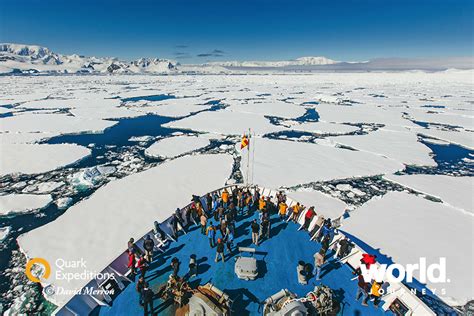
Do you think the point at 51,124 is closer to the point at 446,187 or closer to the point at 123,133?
the point at 123,133

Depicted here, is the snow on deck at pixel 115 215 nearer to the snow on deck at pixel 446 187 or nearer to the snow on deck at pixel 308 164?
the snow on deck at pixel 308 164

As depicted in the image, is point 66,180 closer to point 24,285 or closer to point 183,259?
point 24,285

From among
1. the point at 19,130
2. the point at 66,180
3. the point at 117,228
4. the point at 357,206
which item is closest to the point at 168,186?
the point at 117,228

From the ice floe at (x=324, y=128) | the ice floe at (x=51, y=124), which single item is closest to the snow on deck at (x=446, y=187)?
the ice floe at (x=324, y=128)

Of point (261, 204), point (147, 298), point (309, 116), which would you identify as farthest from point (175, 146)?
point (309, 116)

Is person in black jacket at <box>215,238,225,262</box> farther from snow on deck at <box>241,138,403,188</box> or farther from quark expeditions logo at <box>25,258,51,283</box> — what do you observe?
snow on deck at <box>241,138,403,188</box>

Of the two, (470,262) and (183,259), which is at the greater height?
(183,259)
